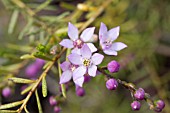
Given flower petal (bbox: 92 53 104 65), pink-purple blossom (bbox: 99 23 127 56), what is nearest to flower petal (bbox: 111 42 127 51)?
pink-purple blossom (bbox: 99 23 127 56)

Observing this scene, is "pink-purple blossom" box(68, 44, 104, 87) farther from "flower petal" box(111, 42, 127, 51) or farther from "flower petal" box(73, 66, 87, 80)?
"flower petal" box(111, 42, 127, 51)

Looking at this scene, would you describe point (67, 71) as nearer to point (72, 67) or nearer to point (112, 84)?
point (72, 67)

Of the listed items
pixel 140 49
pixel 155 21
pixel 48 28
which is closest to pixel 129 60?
pixel 140 49

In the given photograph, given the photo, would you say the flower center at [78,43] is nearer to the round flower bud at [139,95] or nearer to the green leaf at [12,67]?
the round flower bud at [139,95]

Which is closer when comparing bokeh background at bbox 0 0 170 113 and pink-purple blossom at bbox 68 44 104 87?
pink-purple blossom at bbox 68 44 104 87

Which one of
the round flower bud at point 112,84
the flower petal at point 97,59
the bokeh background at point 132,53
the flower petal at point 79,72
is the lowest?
the bokeh background at point 132,53

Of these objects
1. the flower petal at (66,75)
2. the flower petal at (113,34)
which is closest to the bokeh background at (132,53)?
the flower petal at (113,34)

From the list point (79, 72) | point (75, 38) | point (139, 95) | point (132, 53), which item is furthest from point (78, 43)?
point (132, 53)

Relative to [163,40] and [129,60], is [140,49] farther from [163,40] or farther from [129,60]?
[163,40]
